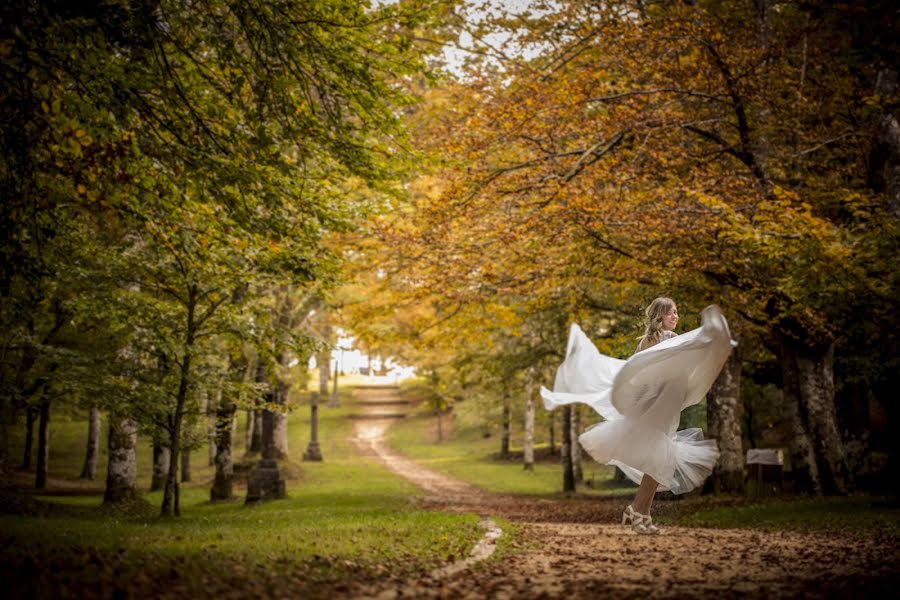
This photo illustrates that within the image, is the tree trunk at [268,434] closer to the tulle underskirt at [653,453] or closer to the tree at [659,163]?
the tree at [659,163]

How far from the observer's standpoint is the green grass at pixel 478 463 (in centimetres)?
2814

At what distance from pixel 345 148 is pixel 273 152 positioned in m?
1.08

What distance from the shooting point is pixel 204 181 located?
29.2ft

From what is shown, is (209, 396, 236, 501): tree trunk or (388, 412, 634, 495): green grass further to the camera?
(388, 412, 634, 495): green grass

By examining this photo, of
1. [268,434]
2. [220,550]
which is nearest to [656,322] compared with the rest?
[220,550]

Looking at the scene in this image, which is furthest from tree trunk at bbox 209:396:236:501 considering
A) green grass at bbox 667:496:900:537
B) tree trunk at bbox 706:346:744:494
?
tree trunk at bbox 706:346:744:494

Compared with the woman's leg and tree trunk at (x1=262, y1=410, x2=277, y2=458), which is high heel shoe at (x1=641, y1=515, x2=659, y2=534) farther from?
tree trunk at (x1=262, y1=410, x2=277, y2=458)

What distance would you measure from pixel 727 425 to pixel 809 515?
5.30 m

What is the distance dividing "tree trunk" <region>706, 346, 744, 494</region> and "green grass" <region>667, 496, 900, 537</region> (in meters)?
2.58

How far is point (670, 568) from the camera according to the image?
616 cm

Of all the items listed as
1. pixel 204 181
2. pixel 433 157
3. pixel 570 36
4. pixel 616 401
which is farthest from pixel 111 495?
pixel 570 36

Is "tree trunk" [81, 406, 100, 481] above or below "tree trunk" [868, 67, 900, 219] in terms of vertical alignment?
below

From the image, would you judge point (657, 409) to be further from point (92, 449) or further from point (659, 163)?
point (92, 449)

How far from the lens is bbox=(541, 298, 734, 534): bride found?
7781 millimetres
